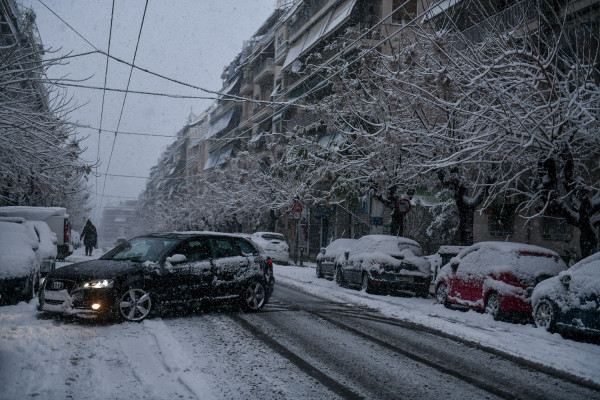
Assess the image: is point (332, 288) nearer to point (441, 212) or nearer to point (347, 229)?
point (441, 212)

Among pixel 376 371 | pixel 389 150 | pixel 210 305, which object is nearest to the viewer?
pixel 376 371

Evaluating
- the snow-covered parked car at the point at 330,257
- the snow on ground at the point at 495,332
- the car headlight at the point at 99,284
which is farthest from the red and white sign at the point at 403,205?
the car headlight at the point at 99,284

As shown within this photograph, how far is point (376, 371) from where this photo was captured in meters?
6.26

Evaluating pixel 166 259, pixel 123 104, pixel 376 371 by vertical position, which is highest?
pixel 123 104

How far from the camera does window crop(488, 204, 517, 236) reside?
2145cm

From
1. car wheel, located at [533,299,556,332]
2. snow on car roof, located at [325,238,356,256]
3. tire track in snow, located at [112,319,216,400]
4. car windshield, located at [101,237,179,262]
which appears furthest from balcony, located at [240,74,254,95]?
tire track in snow, located at [112,319,216,400]

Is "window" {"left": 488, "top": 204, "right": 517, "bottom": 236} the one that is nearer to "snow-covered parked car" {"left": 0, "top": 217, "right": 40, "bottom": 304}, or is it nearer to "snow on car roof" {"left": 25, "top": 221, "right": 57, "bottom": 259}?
"snow on car roof" {"left": 25, "top": 221, "right": 57, "bottom": 259}

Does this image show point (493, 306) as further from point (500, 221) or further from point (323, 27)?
point (323, 27)

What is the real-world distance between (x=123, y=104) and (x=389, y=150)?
40.9ft

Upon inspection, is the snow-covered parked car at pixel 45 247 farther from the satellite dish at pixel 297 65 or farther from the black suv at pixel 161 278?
the satellite dish at pixel 297 65

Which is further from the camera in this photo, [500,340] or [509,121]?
[509,121]

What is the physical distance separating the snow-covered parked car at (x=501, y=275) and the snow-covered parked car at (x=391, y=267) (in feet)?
6.85

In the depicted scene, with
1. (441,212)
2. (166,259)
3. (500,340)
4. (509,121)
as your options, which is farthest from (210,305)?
(441,212)

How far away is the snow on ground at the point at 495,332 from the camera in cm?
740
